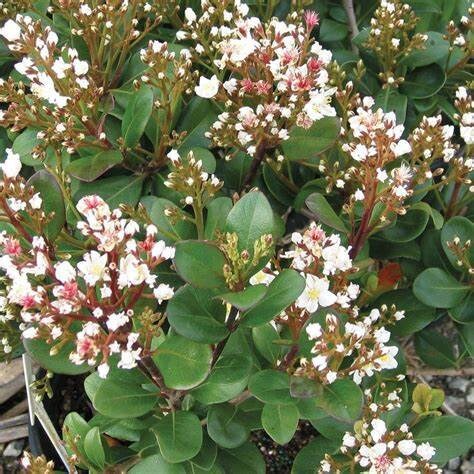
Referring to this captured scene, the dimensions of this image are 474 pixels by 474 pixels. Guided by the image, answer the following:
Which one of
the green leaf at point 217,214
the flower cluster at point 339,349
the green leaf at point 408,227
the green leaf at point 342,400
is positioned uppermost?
the green leaf at point 217,214

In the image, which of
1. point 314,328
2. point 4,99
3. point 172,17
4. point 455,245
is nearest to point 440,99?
point 455,245

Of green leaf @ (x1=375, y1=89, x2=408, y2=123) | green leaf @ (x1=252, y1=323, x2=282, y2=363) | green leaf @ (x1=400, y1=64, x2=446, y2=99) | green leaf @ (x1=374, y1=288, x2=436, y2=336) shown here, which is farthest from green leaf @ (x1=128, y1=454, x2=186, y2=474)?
green leaf @ (x1=400, y1=64, x2=446, y2=99)

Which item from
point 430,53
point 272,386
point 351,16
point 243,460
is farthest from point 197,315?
point 351,16

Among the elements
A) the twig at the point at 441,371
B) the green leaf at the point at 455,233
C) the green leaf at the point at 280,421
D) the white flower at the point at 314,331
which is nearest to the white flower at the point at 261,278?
the white flower at the point at 314,331

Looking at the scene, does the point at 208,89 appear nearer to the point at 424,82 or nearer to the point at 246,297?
the point at 246,297

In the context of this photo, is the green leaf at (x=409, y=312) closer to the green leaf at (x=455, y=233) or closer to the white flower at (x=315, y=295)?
the green leaf at (x=455, y=233)

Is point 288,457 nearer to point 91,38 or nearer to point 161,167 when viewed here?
point 161,167

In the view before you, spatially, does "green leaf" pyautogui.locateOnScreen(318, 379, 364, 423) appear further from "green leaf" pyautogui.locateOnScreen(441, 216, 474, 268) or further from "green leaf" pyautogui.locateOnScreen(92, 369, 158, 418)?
"green leaf" pyautogui.locateOnScreen(441, 216, 474, 268)
